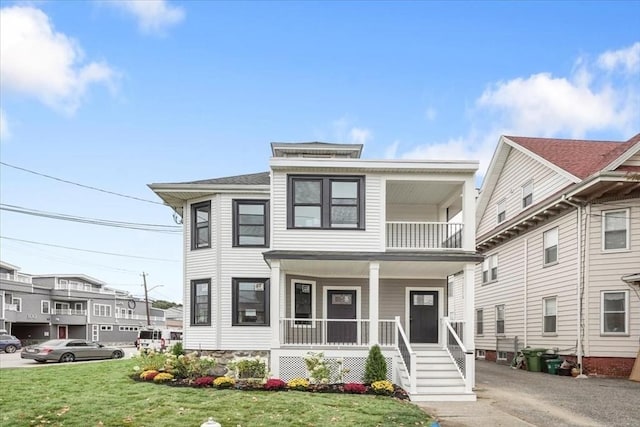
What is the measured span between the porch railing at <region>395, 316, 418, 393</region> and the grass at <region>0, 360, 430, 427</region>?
1.11 m

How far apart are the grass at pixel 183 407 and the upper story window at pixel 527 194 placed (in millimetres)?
13986

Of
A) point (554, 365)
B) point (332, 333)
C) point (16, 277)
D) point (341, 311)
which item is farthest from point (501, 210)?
point (16, 277)

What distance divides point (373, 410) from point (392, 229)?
7105 mm

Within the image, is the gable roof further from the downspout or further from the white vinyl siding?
the white vinyl siding

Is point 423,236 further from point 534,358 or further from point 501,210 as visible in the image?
point 501,210

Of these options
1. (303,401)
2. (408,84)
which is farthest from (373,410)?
(408,84)

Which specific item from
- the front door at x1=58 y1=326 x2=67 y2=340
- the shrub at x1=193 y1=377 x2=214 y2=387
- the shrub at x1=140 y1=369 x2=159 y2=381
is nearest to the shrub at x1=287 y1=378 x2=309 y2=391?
the shrub at x1=193 y1=377 x2=214 y2=387

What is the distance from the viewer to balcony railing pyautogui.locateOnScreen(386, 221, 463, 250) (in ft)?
54.6

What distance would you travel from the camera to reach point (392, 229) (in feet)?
56.3

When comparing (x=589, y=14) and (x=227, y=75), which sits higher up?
(x=589, y=14)

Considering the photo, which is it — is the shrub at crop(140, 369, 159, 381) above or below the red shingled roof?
below

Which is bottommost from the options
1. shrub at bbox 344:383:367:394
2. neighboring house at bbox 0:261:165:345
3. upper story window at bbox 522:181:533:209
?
neighboring house at bbox 0:261:165:345

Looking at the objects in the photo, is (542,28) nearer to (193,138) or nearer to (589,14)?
(589,14)

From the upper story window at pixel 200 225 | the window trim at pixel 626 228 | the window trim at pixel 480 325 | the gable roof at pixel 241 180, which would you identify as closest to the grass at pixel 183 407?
the upper story window at pixel 200 225
